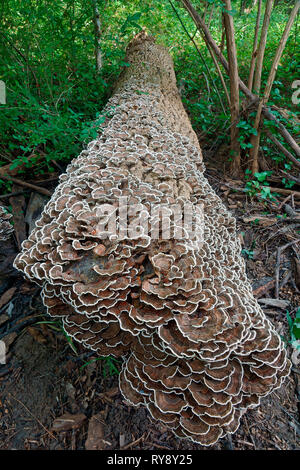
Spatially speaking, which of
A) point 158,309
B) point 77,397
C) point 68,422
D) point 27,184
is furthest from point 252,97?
point 68,422

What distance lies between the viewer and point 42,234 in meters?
2.49

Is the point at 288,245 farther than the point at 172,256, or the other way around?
the point at 288,245

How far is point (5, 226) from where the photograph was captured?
13.0 feet

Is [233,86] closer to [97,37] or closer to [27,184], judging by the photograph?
[97,37]

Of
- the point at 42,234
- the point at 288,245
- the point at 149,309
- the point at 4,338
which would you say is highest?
the point at 42,234

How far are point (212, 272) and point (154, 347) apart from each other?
2.67 ft

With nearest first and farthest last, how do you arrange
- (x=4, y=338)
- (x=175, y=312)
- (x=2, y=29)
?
(x=175, y=312) → (x=4, y=338) → (x=2, y=29)

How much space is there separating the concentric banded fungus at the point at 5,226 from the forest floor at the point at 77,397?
0.29 metres

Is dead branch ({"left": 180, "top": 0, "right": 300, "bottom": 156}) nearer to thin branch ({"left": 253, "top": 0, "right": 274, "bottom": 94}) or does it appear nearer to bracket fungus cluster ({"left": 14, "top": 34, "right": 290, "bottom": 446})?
thin branch ({"left": 253, "top": 0, "right": 274, "bottom": 94})

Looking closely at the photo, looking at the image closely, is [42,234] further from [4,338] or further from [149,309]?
[4,338]

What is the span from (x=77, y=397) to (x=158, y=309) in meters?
1.54

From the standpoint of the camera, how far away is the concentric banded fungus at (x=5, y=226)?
392 centimetres

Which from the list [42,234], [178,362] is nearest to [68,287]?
[42,234]

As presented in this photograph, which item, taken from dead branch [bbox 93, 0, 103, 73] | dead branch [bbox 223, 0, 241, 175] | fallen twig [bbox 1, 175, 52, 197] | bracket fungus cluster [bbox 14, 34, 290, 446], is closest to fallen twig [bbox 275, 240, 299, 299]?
bracket fungus cluster [bbox 14, 34, 290, 446]
